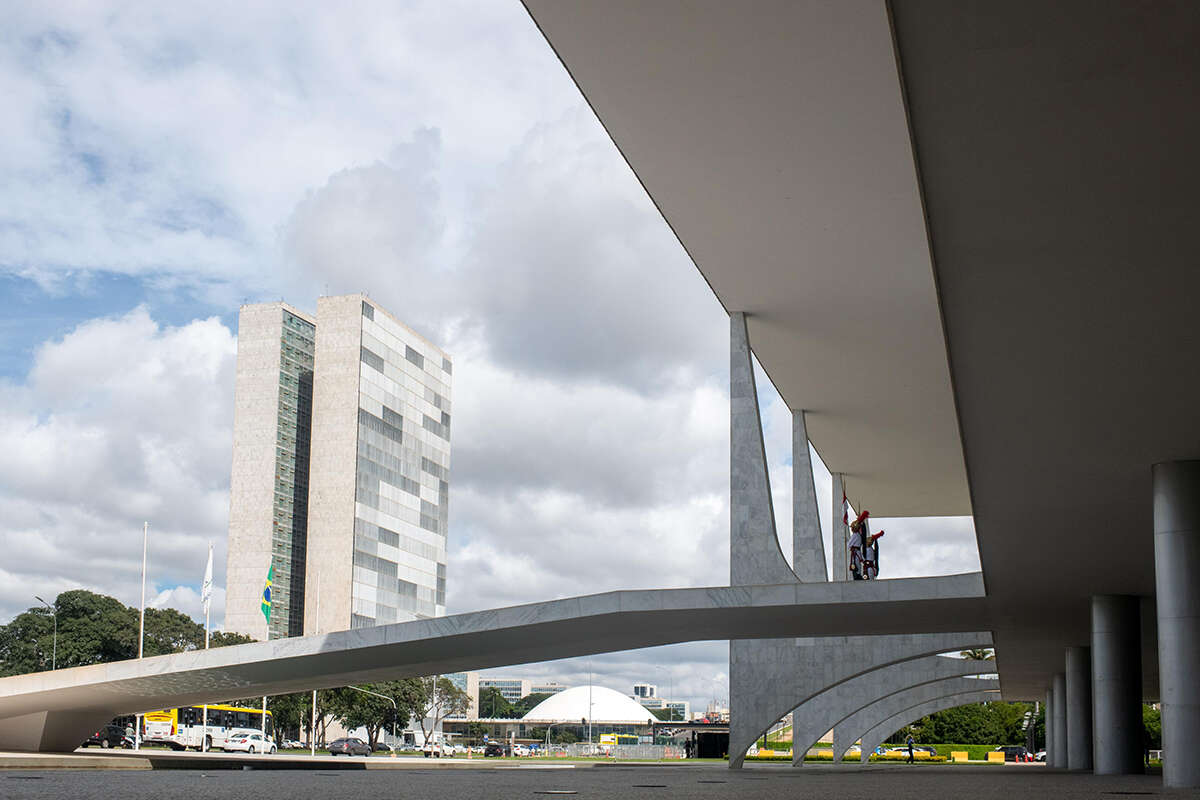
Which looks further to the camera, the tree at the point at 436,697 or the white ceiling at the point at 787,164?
the tree at the point at 436,697

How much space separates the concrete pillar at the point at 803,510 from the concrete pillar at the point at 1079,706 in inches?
294

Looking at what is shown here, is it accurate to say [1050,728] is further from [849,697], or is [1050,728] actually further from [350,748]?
[350,748]

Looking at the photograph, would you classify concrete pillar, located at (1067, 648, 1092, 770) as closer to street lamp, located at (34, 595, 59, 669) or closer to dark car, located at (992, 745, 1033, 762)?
dark car, located at (992, 745, 1033, 762)

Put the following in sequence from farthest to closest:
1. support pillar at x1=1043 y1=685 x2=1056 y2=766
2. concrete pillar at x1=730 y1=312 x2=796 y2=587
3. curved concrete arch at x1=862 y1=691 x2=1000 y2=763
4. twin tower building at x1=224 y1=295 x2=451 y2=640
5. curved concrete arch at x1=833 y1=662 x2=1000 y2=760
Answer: twin tower building at x1=224 y1=295 x2=451 y2=640
curved concrete arch at x1=862 y1=691 x2=1000 y2=763
curved concrete arch at x1=833 y1=662 x2=1000 y2=760
support pillar at x1=1043 y1=685 x2=1056 y2=766
concrete pillar at x1=730 y1=312 x2=796 y2=587

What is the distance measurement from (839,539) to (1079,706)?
8.44 m

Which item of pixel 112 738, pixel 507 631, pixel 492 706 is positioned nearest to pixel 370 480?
pixel 112 738

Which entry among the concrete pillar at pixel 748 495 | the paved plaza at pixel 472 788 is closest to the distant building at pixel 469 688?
the concrete pillar at pixel 748 495

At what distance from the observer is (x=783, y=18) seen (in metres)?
14.2

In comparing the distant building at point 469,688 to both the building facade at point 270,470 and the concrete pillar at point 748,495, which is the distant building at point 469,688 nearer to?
the building facade at point 270,470

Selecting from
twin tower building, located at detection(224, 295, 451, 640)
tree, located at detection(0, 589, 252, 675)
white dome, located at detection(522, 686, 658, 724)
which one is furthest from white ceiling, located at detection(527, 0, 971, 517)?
white dome, located at detection(522, 686, 658, 724)

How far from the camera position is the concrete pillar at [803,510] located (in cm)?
3103

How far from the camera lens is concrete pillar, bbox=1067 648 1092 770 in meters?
31.0

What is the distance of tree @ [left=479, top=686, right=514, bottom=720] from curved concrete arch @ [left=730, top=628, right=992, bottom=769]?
138570mm

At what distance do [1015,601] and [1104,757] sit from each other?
11.2 feet
